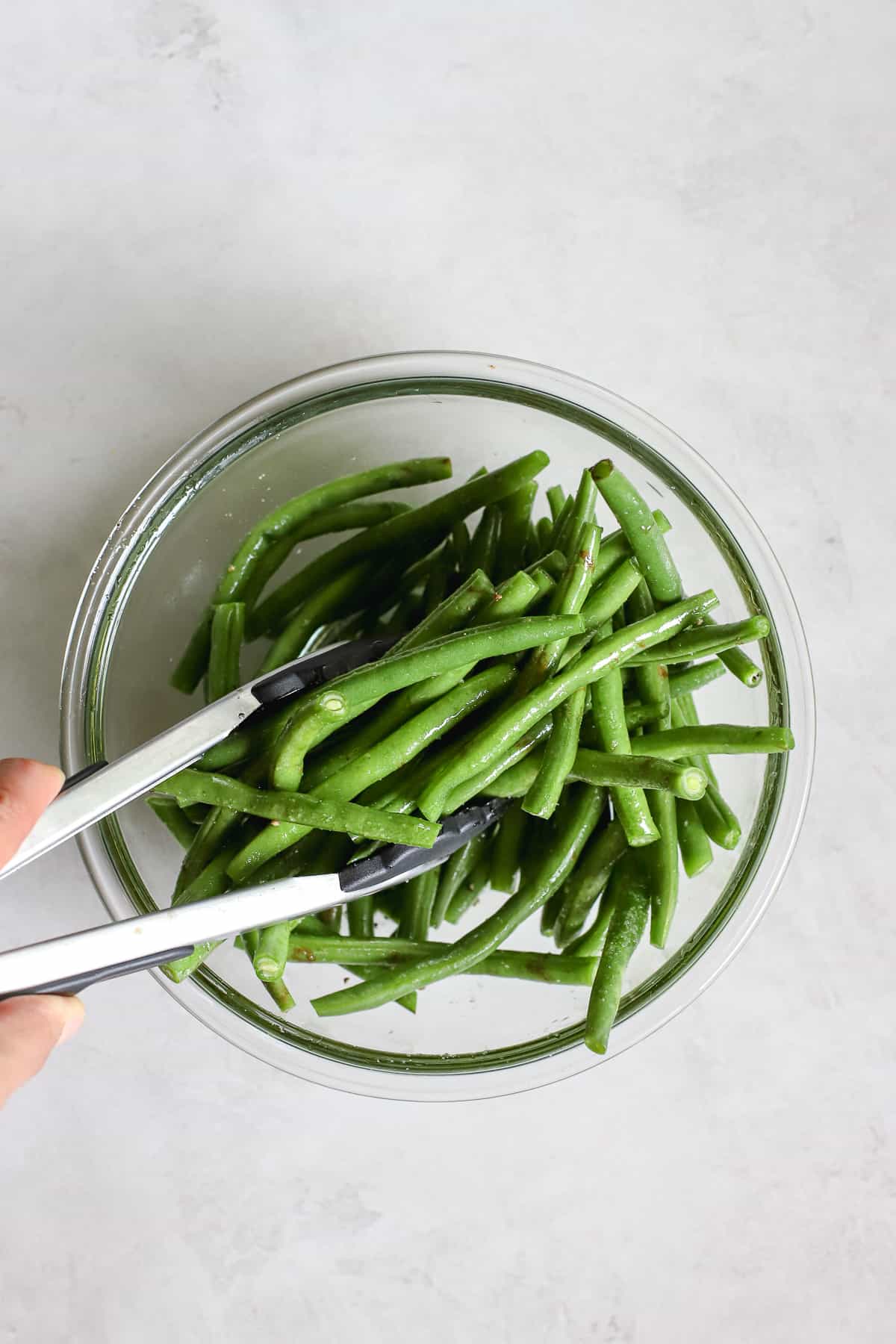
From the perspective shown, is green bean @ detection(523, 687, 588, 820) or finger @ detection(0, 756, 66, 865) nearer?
finger @ detection(0, 756, 66, 865)

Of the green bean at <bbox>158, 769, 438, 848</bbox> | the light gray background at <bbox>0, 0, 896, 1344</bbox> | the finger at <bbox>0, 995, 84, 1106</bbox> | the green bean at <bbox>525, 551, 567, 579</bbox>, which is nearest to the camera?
the finger at <bbox>0, 995, 84, 1106</bbox>

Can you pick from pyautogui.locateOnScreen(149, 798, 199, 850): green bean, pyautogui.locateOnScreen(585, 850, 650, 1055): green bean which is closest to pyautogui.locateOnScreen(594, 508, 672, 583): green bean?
pyautogui.locateOnScreen(585, 850, 650, 1055): green bean

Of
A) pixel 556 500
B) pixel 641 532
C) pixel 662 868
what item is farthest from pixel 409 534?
pixel 662 868

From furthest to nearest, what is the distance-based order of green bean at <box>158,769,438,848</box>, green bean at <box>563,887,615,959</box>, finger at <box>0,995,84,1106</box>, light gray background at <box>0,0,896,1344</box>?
light gray background at <box>0,0,896,1344</box>, green bean at <box>563,887,615,959</box>, green bean at <box>158,769,438,848</box>, finger at <box>0,995,84,1106</box>

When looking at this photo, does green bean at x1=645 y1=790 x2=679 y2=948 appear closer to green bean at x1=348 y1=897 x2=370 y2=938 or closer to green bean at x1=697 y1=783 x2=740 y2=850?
green bean at x1=697 y1=783 x2=740 y2=850

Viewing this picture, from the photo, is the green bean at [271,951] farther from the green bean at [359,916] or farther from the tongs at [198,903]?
the green bean at [359,916]

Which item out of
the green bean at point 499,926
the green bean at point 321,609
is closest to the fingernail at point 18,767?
the green bean at point 321,609

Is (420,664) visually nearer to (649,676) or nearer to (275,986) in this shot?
(649,676)
